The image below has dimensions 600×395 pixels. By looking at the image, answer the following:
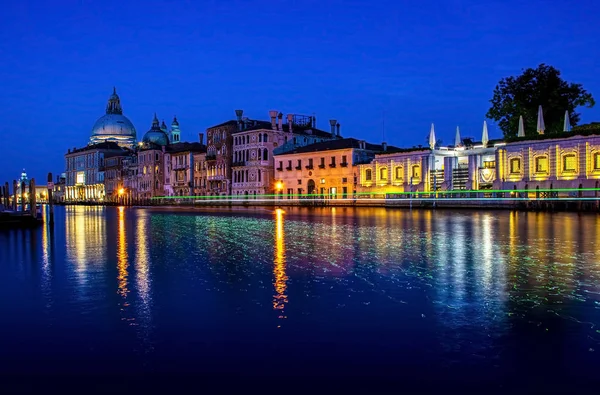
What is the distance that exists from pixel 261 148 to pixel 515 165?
4211cm

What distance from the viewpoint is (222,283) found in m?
12.4

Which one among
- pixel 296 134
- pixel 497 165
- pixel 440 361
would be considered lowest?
pixel 440 361

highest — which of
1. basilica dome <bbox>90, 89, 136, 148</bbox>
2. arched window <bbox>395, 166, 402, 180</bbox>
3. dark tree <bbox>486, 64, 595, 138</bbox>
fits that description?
basilica dome <bbox>90, 89, 136, 148</bbox>

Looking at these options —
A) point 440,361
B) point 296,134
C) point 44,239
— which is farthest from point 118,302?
point 296,134

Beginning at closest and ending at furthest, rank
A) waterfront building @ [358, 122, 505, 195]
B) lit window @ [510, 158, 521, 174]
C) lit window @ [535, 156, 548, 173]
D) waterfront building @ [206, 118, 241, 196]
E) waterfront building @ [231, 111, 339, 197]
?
1. lit window @ [535, 156, 548, 173]
2. lit window @ [510, 158, 521, 174]
3. waterfront building @ [358, 122, 505, 195]
4. waterfront building @ [231, 111, 339, 197]
5. waterfront building @ [206, 118, 241, 196]

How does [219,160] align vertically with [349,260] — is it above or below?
above

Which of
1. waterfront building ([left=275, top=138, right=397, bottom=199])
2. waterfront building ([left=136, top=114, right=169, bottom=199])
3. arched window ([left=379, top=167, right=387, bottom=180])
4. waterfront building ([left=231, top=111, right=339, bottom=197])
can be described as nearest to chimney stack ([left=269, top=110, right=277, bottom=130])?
waterfront building ([left=231, top=111, right=339, bottom=197])

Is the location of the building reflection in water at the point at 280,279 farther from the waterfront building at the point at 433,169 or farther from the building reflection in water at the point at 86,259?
the waterfront building at the point at 433,169

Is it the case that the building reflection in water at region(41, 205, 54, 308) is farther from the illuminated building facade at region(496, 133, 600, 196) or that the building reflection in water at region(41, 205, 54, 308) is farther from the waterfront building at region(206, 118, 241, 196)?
the waterfront building at region(206, 118, 241, 196)

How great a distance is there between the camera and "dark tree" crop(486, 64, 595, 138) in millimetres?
60344

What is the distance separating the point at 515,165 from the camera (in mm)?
56750

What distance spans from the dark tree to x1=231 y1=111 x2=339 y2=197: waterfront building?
35799 millimetres

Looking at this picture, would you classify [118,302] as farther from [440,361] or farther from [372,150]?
[372,150]

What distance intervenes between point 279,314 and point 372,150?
233 feet
